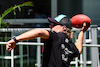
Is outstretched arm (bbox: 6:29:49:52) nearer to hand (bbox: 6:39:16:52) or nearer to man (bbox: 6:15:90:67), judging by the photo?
hand (bbox: 6:39:16:52)

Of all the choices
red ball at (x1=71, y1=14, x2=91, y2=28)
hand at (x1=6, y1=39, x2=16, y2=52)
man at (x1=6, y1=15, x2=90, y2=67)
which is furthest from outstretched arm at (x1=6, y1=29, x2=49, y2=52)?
red ball at (x1=71, y1=14, x2=91, y2=28)

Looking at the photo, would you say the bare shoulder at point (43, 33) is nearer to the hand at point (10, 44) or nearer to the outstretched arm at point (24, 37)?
the outstretched arm at point (24, 37)

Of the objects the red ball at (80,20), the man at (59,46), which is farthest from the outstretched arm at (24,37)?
the red ball at (80,20)

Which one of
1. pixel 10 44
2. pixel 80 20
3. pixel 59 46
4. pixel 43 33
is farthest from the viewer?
pixel 80 20

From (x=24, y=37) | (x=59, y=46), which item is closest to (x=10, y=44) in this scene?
(x=24, y=37)

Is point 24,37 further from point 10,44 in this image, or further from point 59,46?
point 59,46

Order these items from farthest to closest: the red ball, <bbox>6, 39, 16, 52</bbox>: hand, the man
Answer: the red ball, the man, <bbox>6, 39, 16, 52</bbox>: hand

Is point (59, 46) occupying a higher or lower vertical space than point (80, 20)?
lower

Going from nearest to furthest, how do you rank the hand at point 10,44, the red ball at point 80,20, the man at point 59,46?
the hand at point 10,44
the man at point 59,46
the red ball at point 80,20

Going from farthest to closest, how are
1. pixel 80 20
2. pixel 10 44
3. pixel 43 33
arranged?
pixel 80 20
pixel 43 33
pixel 10 44

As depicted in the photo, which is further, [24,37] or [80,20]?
[80,20]

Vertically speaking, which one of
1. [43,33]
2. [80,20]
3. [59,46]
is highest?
[80,20]

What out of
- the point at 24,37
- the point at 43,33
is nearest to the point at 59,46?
the point at 43,33

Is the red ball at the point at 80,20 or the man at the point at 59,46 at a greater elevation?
the red ball at the point at 80,20
